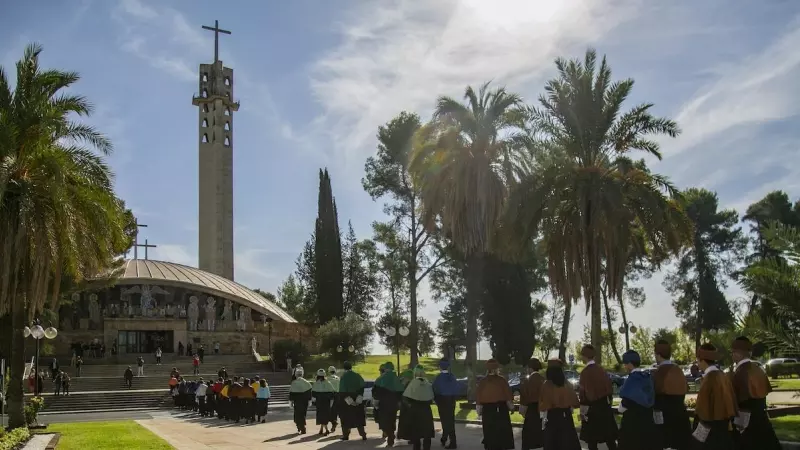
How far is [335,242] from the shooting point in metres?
57.7

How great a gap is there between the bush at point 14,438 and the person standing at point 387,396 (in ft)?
21.6

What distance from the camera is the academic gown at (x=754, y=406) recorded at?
9.20m

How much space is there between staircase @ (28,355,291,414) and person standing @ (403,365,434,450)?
2334cm

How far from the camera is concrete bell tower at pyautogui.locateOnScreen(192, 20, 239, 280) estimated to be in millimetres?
69250

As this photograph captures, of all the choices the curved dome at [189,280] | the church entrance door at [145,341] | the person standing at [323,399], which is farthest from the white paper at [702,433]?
the curved dome at [189,280]

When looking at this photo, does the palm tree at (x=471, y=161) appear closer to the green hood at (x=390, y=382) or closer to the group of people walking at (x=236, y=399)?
the group of people walking at (x=236, y=399)

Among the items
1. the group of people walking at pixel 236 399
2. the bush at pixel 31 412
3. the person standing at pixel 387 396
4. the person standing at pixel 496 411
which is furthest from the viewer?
the group of people walking at pixel 236 399

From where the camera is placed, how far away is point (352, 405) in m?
16.1

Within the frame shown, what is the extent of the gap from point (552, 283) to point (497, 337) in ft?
75.9

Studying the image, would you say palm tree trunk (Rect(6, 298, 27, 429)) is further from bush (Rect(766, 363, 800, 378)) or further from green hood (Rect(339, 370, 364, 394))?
bush (Rect(766, 363, 800, 378))

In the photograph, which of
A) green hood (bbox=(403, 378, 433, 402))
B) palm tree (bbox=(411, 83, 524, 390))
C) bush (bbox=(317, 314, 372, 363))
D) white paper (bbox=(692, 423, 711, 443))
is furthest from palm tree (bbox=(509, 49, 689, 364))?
bush (bbox=(317, 314, 372, 363))

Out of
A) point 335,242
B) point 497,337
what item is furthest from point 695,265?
point 335,242

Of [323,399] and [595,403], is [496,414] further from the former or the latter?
[323,399]

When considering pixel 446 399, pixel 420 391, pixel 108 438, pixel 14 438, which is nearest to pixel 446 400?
pixel 446 399
